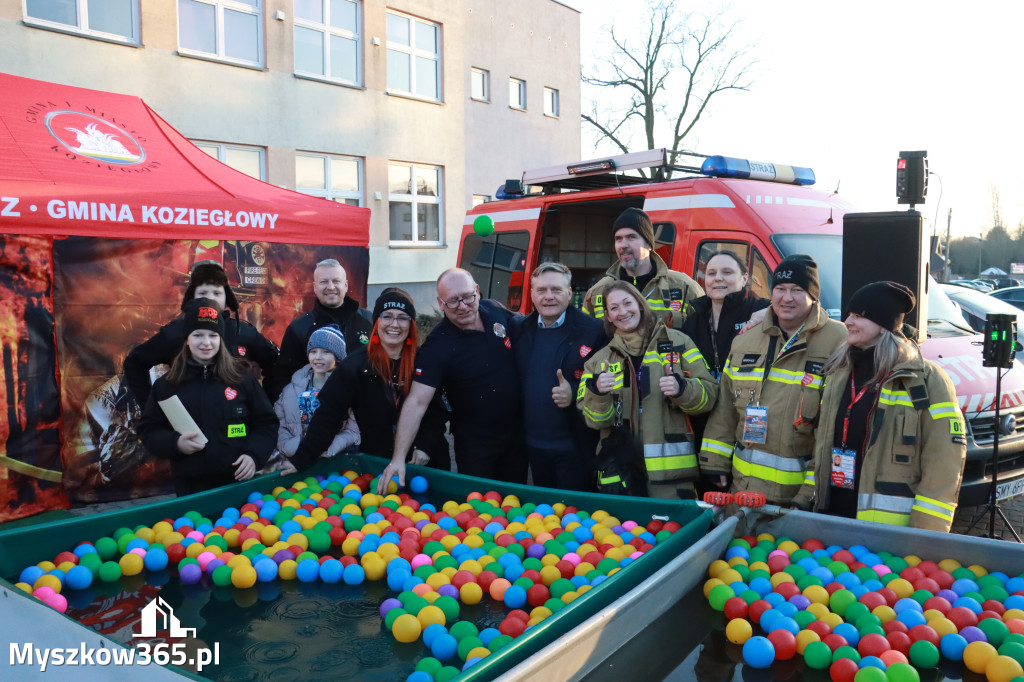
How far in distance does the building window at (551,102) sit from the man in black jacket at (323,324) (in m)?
17.9

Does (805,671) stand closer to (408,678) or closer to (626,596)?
(626,596)

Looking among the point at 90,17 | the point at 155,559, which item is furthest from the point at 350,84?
the point at 155,559

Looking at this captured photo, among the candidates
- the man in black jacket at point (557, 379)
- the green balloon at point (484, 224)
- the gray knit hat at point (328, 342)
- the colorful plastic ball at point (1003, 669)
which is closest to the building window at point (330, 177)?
the green balloon at point (484, 224)

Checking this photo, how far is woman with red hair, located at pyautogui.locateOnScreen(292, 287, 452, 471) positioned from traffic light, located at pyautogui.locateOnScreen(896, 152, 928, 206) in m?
3.98

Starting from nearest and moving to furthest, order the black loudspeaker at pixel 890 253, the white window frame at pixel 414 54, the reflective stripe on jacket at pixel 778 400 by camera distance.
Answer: the reflective stripe on jacket at pixel 778 400, the black loudspeaker at pixel 890 253, the white window frame at pixel 414 54

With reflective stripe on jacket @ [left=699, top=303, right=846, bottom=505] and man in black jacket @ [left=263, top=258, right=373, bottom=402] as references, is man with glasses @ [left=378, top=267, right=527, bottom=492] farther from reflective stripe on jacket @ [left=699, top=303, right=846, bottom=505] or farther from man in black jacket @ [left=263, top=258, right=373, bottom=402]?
man in black jacket @ [left=263, top=258, right=373, bottom=402]

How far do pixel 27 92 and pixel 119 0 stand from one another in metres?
8.16

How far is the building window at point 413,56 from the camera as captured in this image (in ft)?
56.4

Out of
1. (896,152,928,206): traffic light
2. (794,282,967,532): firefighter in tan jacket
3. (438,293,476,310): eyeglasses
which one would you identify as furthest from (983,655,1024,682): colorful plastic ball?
(896,152,928,206): traffic light

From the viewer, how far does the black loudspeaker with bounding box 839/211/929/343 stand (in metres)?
5.26

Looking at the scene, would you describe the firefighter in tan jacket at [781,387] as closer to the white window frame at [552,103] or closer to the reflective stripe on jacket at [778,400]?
the reflective stripe on jacket at [778,400]

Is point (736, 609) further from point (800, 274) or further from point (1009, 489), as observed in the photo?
point (1009, 489)

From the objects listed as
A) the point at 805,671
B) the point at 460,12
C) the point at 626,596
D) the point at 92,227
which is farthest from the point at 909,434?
the point at 460,12

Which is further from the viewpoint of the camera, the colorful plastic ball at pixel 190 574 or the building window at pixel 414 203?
the building window at pixel 414 203
